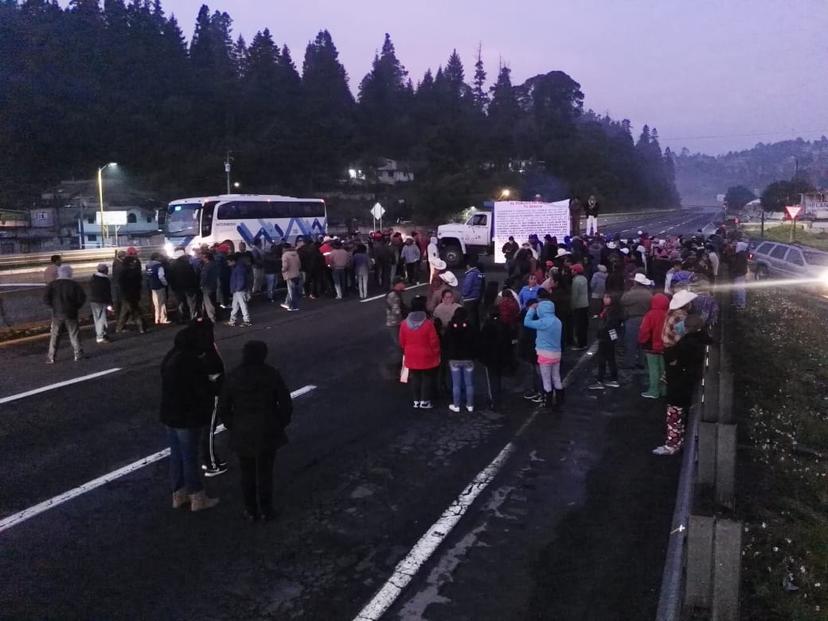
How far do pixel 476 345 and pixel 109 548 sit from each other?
5.07 metres

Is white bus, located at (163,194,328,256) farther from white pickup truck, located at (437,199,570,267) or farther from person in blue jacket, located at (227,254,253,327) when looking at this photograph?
person in blue jacket, located at (227,254,253,327)

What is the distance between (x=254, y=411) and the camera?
5773mm

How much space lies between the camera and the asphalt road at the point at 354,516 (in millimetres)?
4957

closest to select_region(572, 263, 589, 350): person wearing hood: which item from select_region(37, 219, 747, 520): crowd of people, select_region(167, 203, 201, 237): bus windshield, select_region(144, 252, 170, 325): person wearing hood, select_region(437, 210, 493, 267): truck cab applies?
select_region(37, 219, 747, 520): crowd of people

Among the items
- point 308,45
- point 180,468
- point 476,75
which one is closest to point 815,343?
point 180,468

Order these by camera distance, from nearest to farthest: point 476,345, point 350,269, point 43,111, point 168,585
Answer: point 168,585 → point 476,345 → point 350,269 → point 43,111

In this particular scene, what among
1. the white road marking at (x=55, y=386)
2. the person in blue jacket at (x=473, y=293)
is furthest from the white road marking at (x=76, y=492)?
the person in blue jacket at (x=473, y=293)

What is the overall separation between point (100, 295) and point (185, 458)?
8.27m

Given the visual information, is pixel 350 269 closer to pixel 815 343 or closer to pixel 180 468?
pixel 815 343

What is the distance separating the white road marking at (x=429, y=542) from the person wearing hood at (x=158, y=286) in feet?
32.3

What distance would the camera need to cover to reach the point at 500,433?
8578 mm

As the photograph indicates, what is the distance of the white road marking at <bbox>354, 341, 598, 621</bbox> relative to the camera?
4855 millimetres

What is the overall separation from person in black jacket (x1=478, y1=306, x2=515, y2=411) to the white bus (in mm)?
17854

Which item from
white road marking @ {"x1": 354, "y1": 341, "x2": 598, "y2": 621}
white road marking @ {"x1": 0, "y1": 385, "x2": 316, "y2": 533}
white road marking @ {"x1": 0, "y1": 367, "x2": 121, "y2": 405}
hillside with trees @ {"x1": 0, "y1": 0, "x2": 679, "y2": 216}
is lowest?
white road marking @ {"x1": 354, "y1": 341, "x2": 598, "y2": 621}
